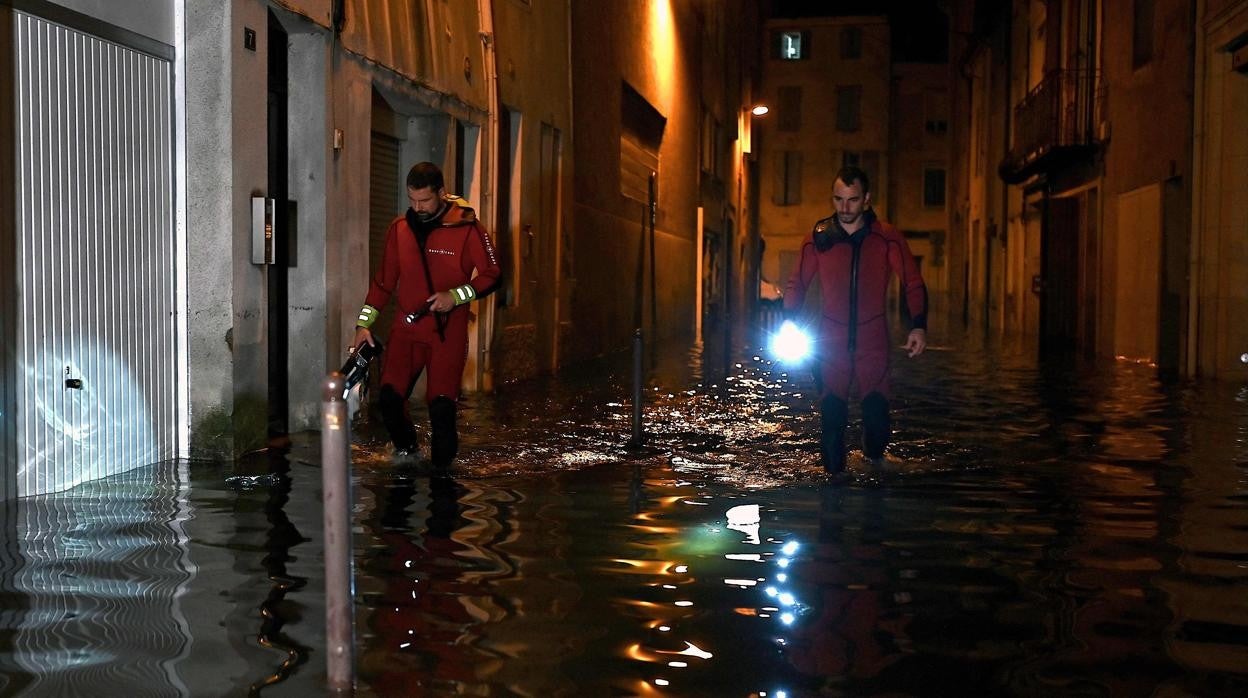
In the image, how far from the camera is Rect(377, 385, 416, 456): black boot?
8750 millimetres

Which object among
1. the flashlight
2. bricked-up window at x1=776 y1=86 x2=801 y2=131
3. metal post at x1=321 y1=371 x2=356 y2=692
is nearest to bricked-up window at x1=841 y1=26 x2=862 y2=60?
bricked-up window at x1=776 y1=86 x2=801 y2=131

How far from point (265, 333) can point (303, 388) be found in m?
1.25

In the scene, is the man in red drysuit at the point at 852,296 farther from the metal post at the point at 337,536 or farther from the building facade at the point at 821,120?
the building facade at the point at 821,120

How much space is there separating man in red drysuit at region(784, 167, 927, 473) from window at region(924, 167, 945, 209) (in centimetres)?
5101

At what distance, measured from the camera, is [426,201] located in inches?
338

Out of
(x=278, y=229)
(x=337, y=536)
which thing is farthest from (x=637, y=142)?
(x=337, y=536)

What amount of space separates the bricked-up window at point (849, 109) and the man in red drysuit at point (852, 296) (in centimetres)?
5172

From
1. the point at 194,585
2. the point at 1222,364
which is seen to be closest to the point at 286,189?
the point at 194,585

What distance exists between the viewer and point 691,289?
3369 centimetres

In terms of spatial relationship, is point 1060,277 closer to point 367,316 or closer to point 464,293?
point 464,293

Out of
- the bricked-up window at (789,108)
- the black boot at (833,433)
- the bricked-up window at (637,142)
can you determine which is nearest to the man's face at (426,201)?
the black boot at (833,433)

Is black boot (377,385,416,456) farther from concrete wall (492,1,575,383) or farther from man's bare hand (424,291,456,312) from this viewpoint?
concrete wall (492,1,575,383)

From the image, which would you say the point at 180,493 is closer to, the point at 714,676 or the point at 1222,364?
the point at 714,676

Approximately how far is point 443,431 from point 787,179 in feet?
168
